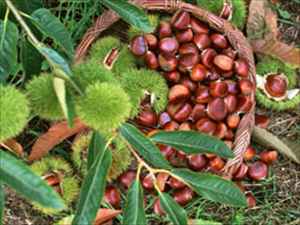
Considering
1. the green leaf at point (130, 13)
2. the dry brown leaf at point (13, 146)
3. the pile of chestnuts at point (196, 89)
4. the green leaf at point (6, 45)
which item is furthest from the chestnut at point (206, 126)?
the green leaf at point (6, 45)

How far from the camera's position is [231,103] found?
192cm

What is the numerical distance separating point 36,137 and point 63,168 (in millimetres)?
177

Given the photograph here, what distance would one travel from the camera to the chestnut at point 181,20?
1.93 meters

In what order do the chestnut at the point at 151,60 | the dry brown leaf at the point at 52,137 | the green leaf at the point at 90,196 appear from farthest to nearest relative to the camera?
the chestnut at the point at 151,60
the dry brown leaf at the point at 52,137
the green leaf at the point at 90,196

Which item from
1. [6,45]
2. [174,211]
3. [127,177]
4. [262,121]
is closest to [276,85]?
[262,121]

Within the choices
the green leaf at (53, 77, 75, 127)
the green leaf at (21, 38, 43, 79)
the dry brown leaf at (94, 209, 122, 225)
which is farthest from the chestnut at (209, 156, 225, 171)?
the green leaf at (53, 77, 75, 127)

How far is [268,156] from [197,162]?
242 mm

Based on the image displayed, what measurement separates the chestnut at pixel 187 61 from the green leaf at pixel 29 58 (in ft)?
2.17

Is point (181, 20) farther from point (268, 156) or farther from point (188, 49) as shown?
point (268, 156)

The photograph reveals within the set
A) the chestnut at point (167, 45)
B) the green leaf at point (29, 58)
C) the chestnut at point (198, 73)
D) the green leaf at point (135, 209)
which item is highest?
the green leaf at point (29, 58)

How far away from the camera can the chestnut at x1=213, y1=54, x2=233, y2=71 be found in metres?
1.91

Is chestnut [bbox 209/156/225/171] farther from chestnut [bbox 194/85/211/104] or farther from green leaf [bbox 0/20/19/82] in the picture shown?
green leaf [bbox 0/20/19/82]

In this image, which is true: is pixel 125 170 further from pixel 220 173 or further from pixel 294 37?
pixel 294 37

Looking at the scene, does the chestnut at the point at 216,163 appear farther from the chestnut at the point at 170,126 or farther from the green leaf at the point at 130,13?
the green leaf at the point at 130,13
